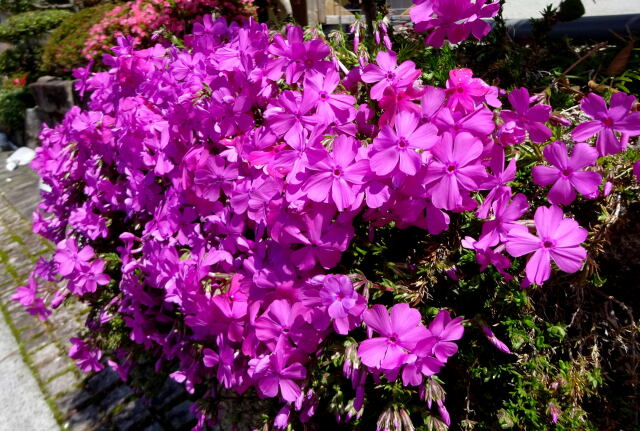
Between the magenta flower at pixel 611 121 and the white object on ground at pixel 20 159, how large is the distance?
8.37 meters

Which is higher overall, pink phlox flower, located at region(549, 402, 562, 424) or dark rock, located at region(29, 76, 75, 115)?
pink phlox flower, located at region(549, 402, 562, 424)

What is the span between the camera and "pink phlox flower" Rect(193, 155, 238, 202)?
61.2 inches

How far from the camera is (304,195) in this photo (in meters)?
1.23

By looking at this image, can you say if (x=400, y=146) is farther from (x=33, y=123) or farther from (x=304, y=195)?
(x=33, y=123)

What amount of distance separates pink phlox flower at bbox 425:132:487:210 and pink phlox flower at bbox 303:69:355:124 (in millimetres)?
317

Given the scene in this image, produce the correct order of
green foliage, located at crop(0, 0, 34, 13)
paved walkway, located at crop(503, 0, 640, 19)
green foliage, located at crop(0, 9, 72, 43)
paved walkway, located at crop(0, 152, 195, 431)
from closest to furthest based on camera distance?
paved walkway, located at crop(0, 152, 195, 431) < paved walkway, located at crop(503, 0, 640, 19) < green foliage, located at crop(0, 9, 72, 43) < green foliage, located at crop(0, 0, 34, 13)

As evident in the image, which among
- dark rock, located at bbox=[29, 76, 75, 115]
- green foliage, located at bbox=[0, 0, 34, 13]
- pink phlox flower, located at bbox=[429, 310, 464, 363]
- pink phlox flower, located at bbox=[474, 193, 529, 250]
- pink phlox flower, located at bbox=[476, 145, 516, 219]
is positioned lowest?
dark rock, located at bbox=[29, 76, 75, 115]

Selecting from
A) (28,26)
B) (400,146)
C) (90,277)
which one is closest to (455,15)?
(400,146)

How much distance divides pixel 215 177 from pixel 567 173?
1024mm

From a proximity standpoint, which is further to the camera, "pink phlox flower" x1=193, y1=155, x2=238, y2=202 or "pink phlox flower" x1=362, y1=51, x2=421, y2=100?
"pink phlox flower" x1=193, y1=155, x2=238, y2=202

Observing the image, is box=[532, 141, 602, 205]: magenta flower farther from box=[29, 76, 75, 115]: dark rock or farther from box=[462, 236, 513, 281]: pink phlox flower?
box=[29, 76, 75, 115]: dark rock

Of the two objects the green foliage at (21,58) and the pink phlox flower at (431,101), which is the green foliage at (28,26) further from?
the pink phlox flower at (431,101)

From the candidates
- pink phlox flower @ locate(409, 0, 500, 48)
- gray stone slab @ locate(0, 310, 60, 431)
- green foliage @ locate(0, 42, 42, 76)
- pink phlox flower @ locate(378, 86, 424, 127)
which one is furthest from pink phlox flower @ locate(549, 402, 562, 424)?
green foliage @ locate(0, 42, 42, 76)

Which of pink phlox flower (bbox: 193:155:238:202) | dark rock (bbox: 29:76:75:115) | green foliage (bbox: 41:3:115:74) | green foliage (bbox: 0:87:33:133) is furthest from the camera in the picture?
green foliage (bbox: 0:87:33:133)
